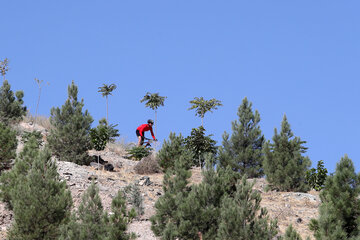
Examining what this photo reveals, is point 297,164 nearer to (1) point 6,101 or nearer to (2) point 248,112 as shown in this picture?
(2) point 248,112

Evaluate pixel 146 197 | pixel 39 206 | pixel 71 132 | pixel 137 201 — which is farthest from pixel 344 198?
pixel 71 132

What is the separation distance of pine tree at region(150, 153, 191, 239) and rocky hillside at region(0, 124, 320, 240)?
73cm

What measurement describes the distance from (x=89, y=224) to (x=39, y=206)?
1701 millimetres

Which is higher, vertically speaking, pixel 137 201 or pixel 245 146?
pixel 245 146

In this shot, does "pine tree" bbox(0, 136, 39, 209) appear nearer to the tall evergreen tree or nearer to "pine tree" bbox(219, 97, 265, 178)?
the tall evergreen tree

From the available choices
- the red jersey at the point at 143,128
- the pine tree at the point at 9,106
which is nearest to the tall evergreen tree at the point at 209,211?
the red jersey at the point at 143,128

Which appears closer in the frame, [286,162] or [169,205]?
[169,205]

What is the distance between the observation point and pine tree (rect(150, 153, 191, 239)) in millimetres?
13297

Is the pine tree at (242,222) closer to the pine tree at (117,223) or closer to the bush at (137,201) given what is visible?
the pine tree at (117,223)

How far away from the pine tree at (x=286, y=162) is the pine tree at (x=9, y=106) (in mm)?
14047

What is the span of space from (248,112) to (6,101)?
502 inches

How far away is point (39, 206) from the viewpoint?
13.3m

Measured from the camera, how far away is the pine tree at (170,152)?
826 inches

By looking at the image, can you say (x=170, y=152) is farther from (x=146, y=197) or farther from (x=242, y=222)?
(x=242, y=222)
